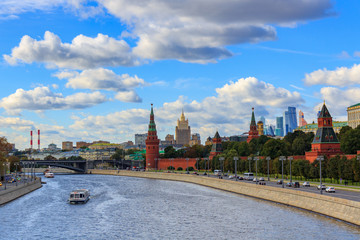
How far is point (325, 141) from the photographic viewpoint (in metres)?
102

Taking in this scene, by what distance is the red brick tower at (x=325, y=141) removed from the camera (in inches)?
3981

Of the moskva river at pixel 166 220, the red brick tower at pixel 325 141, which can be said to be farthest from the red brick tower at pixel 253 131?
the moskva river at pixel 166 220

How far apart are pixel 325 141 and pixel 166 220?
57338mm

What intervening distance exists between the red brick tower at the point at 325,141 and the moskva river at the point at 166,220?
33.4 metres

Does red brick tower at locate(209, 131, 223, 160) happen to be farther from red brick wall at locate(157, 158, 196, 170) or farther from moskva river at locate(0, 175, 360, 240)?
moskva river at locate(0, 175, 360, 240)

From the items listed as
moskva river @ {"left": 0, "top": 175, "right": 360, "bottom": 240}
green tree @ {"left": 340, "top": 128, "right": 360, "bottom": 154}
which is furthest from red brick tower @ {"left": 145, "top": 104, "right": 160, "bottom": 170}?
moskva river @ {"left": 0, "top": 175, "right": 360, "bottom": 240}

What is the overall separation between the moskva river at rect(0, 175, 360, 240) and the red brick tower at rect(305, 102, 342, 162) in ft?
110

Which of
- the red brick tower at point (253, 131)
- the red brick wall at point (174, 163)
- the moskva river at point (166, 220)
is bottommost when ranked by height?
the moskva river at point (166, 220)

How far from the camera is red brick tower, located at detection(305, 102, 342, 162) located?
101 metres

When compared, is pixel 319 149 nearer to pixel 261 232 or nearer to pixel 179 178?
pixel 179 178

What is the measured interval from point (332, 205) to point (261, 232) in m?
9.45

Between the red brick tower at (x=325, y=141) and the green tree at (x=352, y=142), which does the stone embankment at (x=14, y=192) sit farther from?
the green tree at (x=352, y=142)

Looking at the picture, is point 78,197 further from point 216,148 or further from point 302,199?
point 216,148

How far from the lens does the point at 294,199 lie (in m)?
60.8
